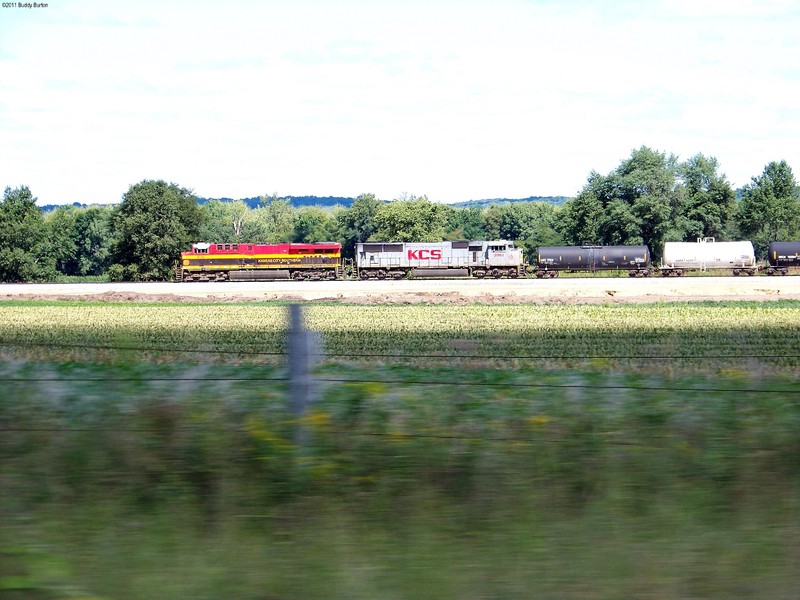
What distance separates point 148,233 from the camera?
9219 cm

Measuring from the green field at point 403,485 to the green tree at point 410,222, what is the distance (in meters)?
A: 108

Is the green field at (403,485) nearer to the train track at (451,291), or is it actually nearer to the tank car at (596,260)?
the train track at (451,291)

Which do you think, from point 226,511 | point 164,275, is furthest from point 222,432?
point 164,275

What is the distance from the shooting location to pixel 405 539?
607cm

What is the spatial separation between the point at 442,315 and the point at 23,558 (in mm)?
28990

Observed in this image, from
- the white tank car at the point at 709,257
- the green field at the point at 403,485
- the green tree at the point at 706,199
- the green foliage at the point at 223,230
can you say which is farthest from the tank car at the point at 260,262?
the green field at the point at 403,485

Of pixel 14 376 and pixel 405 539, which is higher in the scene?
pixel 14 376

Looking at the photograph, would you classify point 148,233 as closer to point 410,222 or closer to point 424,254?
point 424,254

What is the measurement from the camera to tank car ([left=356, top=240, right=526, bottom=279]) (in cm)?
7525

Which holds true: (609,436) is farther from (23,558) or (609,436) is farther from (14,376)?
(14,376)

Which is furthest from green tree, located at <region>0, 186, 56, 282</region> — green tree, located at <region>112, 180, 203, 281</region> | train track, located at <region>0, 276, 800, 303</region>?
train track, located at <region>0, 276, 800, 303</region>

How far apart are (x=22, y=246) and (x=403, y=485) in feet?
338

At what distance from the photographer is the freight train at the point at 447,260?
7490 cm

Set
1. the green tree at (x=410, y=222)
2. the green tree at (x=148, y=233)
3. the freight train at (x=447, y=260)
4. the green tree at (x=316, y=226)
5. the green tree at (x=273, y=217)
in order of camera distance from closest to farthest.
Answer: the freight train at (x=447, y=260)
the green tree at (x=148, y=233)
the green tree at (x=410, y=222)
the green tree at (x=273, y=217)
the green tree at (x=316, y=226)
